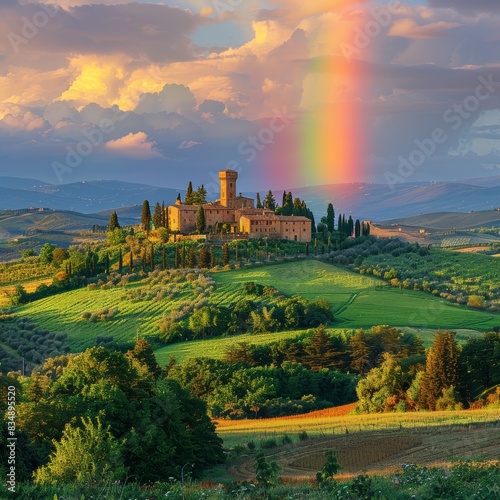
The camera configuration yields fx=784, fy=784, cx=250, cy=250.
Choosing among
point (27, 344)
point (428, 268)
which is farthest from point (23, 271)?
point (428, 268)

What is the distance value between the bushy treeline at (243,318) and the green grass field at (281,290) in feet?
5.13

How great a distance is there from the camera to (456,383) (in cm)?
3456

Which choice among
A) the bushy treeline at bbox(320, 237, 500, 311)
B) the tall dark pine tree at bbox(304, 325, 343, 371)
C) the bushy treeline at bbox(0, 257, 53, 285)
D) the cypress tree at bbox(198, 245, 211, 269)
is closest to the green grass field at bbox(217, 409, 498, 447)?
the tall dark pine tree at bbox(304, 325, 343, 371)

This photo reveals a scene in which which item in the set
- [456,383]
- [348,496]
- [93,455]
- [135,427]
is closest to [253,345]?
[456,383]

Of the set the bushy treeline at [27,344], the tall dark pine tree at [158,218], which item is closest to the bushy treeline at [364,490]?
the bushy treeline at [27,344]

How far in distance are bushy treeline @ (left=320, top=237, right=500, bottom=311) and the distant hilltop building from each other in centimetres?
540

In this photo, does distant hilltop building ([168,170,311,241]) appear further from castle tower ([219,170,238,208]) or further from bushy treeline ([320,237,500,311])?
bushy treeline ([320,237,500,311])

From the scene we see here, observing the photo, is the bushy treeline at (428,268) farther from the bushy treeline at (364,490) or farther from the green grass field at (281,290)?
the bushy treeline at (364,490)

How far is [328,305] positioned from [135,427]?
4126 cm

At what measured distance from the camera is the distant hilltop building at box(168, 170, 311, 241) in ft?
277

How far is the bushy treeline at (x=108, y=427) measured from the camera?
18.3 meters

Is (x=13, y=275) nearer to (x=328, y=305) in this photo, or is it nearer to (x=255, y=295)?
(x=255, y=295)

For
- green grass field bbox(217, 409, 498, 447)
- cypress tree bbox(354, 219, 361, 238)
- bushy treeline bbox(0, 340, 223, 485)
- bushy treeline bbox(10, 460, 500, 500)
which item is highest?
cypress tree bbox(354, 219, 361, 238)

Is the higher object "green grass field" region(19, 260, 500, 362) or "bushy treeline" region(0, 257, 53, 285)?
"bushy treeline" region(0, 257, 53, 285)
